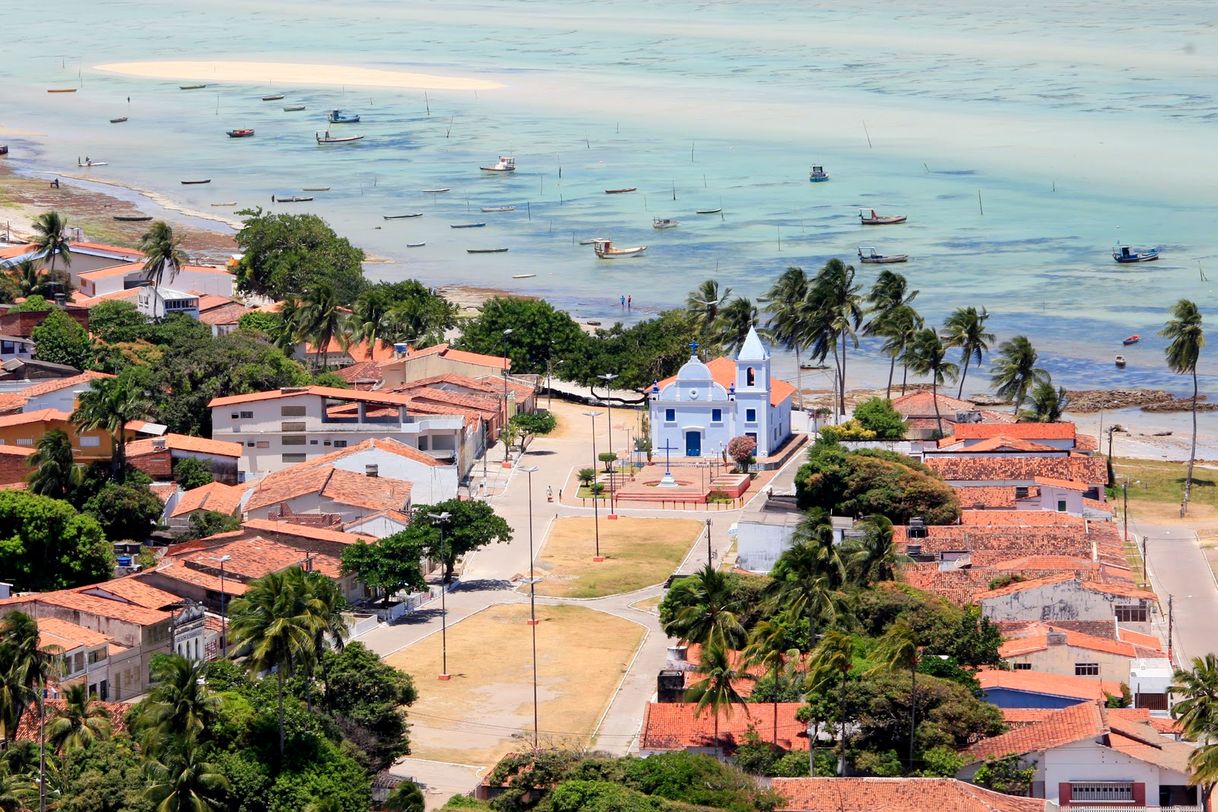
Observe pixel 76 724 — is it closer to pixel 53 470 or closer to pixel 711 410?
pixel 53 470

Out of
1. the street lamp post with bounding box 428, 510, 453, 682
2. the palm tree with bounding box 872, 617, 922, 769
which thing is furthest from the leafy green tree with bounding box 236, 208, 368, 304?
the palm tree with bounding box 872, 617, 922, 769

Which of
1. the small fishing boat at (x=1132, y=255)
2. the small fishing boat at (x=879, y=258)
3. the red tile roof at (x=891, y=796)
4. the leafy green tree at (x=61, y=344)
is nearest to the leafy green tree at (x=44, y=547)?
the leafy green tree at (x=61, y=344)

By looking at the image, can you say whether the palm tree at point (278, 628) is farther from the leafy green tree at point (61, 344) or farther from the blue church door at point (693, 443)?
the blue church door at point (693, 443)

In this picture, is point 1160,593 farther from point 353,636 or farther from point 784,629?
point 353,636

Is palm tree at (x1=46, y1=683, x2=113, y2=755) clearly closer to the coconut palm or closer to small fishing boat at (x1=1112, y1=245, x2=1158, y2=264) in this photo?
the coconut palm

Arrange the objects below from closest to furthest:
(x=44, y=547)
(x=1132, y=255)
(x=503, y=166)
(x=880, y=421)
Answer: (x=44, y=547) < (x=880, y=421) < (x=1132, y=255) < (x=503, y=166)

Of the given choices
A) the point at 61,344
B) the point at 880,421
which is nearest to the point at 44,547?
the point at 61,344
